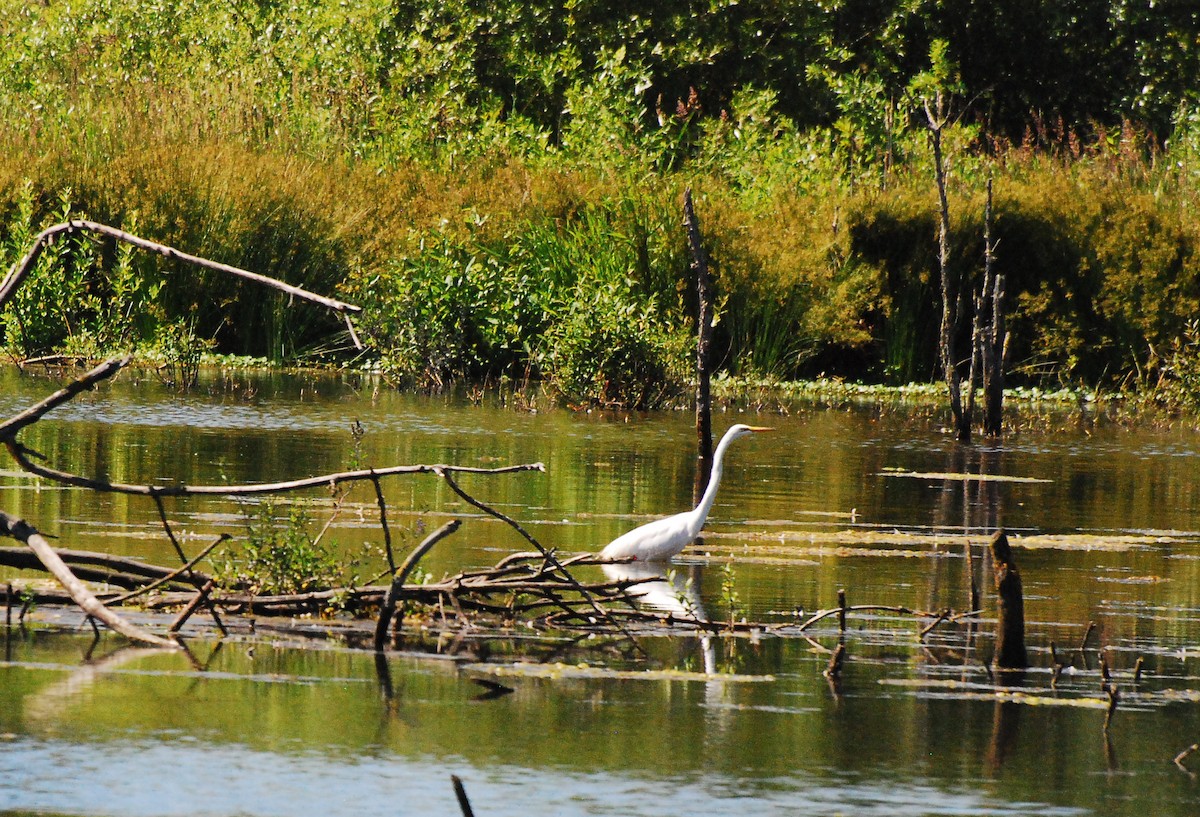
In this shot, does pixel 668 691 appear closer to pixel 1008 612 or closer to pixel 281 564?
pixel 1008 612

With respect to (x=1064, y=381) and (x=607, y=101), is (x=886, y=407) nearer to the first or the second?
(x=1064, y=381)

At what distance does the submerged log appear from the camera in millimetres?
7315

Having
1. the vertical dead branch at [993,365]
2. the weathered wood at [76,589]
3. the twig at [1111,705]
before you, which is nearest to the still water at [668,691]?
the twig at [1111,705]

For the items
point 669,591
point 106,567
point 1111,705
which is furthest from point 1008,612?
point 106,567

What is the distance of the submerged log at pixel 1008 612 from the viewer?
7.31 m

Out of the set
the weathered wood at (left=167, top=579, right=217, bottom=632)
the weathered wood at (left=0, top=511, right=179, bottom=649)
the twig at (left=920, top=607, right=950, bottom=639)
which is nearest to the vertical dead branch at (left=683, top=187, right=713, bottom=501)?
the twig at (left=920, top=607, right=950, bottom=639)

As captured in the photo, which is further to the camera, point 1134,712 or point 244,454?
point 244,454

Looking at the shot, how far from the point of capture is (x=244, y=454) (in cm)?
1412

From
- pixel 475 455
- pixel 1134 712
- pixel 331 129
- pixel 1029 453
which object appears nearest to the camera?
pixel 1134 712

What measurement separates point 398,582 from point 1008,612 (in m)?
2.12

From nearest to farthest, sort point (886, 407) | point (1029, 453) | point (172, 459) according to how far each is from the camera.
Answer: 1. point (172, 459)
2. point (1029, 453)
3. point (886, 407)

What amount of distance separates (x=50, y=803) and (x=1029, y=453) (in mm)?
13013

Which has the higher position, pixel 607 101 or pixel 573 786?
pixel 607 101

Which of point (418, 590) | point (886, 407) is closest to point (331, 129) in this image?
point (886, 407)
